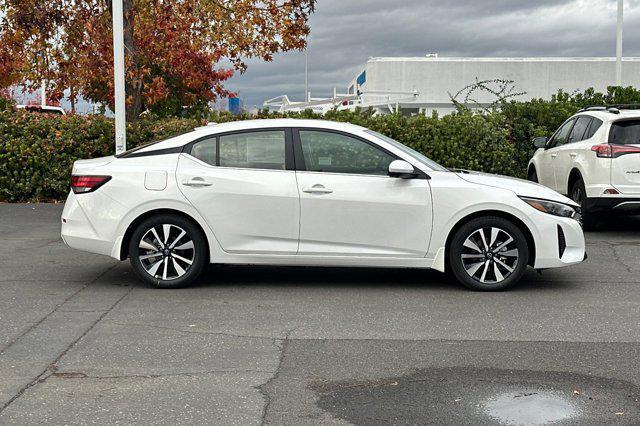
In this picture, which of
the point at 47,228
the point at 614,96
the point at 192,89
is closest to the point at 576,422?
the point at 47,228

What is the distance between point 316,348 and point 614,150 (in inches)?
275

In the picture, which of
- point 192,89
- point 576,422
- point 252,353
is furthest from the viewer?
point 192,89

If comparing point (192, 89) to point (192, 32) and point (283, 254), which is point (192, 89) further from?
point (283, 254)

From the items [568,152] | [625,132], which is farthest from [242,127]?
[568,152]

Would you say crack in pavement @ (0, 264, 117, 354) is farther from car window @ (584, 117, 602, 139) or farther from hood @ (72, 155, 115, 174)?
car window @ (584, 117, 602, 139)

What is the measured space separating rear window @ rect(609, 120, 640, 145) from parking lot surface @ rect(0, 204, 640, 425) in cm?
283

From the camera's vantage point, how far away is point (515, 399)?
5.19m

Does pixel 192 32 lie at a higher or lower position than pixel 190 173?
higher

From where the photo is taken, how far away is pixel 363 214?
832cm

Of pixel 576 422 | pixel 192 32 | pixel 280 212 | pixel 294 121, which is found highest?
pixel 192 32

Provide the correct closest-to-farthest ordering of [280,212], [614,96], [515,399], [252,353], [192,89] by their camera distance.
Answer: [515,399] → [252,353] → [280,212] → [614,96] → [192,89]

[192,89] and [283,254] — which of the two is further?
[192,89]

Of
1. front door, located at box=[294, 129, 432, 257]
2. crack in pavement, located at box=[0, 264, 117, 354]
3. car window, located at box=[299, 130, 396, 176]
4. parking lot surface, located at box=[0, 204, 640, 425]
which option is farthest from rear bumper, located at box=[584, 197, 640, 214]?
crack in pavement, located at box=[0, 264, 117, 354]

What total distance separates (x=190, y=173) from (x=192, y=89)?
2363cm
